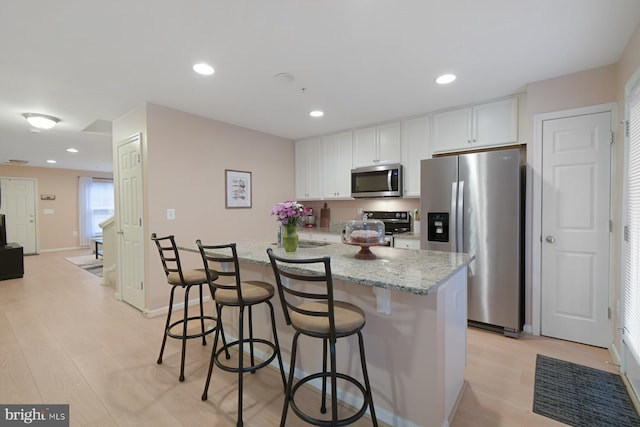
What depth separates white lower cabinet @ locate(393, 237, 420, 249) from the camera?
347cm

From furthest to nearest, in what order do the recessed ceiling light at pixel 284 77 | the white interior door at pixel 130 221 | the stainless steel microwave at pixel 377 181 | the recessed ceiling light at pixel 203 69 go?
the stainless steel microwave at pixel 377 181 < the white interior door at pixel 130 221 < the recessed ceiling light at pixel 284 77 < the recessed ceiling light at pixel 203 69

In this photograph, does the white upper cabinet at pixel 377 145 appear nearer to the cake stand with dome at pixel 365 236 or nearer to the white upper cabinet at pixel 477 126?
the white upper cabinet at pixel 477 126

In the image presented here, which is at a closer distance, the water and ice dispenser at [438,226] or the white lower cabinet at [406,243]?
the water and ice dispenser at [438,226]

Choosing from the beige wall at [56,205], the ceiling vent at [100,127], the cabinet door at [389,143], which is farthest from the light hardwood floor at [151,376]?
the beige wall at [56,205]

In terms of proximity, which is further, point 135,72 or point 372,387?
point 135,72

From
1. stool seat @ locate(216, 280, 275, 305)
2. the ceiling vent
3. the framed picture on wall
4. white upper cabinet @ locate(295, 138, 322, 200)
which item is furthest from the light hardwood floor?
white upper cabinet @ locate(295, 138, 322, 200)

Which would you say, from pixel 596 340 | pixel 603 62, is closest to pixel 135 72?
pixel 603 62

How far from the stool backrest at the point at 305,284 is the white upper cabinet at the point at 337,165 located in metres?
2.61

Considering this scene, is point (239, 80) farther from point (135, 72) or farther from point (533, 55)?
point (533, 55)

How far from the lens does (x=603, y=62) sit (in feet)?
7.82

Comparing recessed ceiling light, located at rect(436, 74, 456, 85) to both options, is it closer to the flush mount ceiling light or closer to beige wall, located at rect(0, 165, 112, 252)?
the flush mount ceiling light

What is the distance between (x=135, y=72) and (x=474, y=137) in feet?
11.2

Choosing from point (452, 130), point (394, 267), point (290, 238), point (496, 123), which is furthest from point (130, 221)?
point (496, 123)

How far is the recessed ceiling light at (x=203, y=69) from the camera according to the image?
94.0 inches
